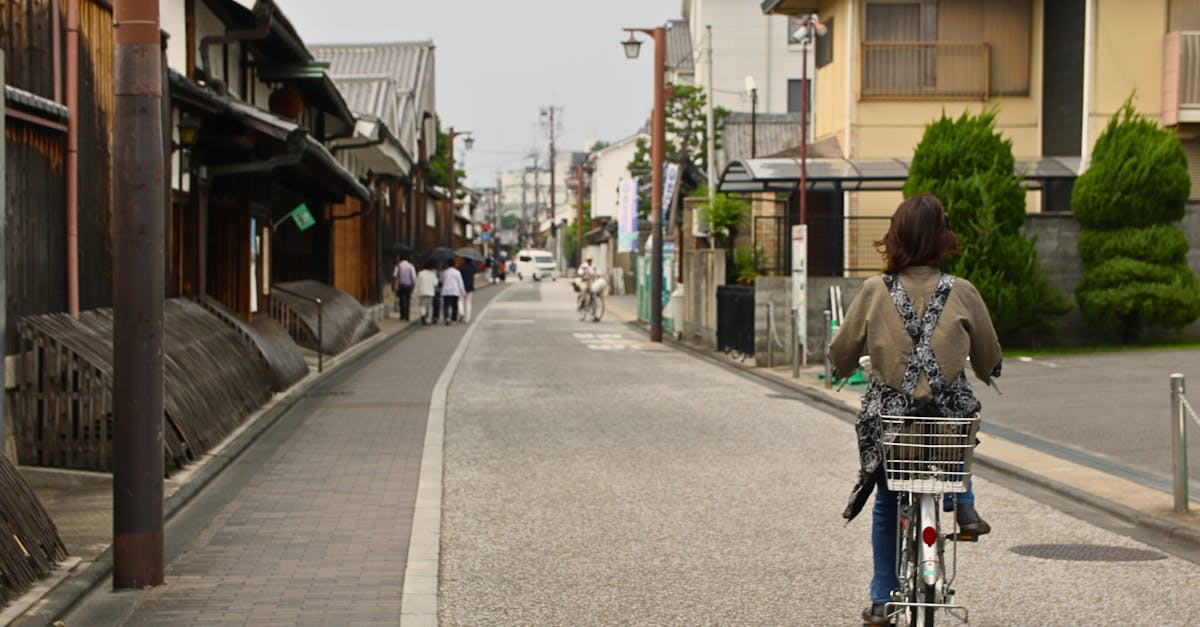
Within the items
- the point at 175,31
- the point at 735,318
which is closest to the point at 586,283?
the point at 735,318

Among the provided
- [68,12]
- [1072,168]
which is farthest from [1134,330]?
[68,12]

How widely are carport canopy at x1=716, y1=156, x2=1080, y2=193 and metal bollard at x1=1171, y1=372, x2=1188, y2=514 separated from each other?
16.9m

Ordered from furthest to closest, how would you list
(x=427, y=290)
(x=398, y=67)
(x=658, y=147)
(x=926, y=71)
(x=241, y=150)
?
(x=398, y=67), (x=427, y=290), (x=658, y=147), (x=926, y=71), (x=241, y=150)

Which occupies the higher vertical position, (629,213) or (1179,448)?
(629,213)

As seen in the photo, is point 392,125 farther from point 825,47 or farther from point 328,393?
point 328,393

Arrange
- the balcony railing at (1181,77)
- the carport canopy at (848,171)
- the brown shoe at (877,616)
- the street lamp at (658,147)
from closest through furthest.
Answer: the brown shoe at (877,616), the carport canopy at (848,171), the balcony railing at (1181,77), the street lamp at (658,147)

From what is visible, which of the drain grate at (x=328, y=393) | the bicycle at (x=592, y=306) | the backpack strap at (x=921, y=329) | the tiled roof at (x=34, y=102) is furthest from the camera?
the bicycle at (x=592, y=306)

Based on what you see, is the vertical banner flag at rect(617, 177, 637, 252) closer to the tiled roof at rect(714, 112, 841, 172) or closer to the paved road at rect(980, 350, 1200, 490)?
the tiled roof at rect(714, 112, 841, 172)

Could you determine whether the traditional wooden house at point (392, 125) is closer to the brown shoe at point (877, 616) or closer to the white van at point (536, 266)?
the brown shoe at point (877, 616)

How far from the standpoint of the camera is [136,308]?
7426 millimetres

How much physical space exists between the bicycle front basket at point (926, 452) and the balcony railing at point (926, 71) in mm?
24166

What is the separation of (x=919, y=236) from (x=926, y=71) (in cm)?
2428

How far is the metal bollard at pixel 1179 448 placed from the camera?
964cm

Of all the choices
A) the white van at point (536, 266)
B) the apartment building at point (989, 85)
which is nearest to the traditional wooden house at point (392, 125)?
the apartment building at point (989, 85)
